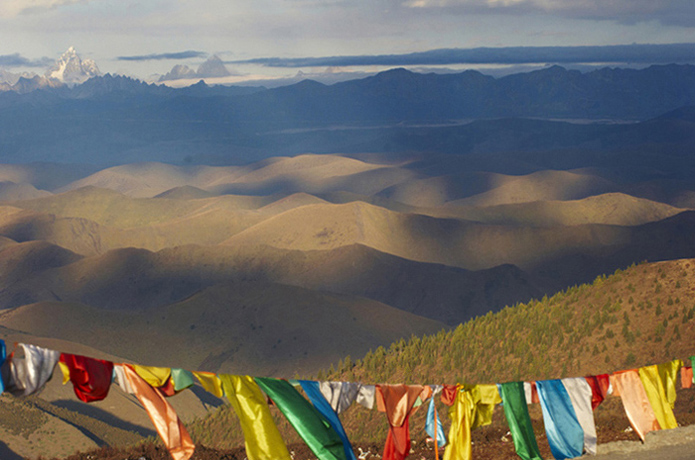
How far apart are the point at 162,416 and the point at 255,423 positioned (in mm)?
1403

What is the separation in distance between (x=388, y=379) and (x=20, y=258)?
84475mm

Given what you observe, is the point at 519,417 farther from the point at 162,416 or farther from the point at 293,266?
the point at 293,266

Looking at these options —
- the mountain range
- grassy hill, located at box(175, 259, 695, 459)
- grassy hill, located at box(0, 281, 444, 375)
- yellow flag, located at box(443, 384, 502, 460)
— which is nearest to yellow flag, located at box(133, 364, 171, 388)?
yellow flag, located at box(443, 384, 502, 460)

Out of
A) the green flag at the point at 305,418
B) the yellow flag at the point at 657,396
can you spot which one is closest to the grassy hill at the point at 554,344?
the yellow flag at the point at 657,396

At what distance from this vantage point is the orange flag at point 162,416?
37.9ft

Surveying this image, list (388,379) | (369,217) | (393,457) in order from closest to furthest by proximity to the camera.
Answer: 1. (393,457)
2. (388,379)
3. (369,217)

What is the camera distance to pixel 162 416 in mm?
11703

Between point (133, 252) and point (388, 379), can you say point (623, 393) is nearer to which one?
point (388, 379)

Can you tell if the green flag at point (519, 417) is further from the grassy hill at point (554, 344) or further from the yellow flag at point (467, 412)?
the grassy hill at point (554, 344)

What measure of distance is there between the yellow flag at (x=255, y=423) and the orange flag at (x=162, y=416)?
2.86 feet

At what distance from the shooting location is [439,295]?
84.2m

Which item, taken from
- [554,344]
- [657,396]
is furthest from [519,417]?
[554,344]

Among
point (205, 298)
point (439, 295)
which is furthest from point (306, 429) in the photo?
point (439, 295)

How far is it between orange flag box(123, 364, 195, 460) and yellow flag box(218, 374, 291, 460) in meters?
0.87
